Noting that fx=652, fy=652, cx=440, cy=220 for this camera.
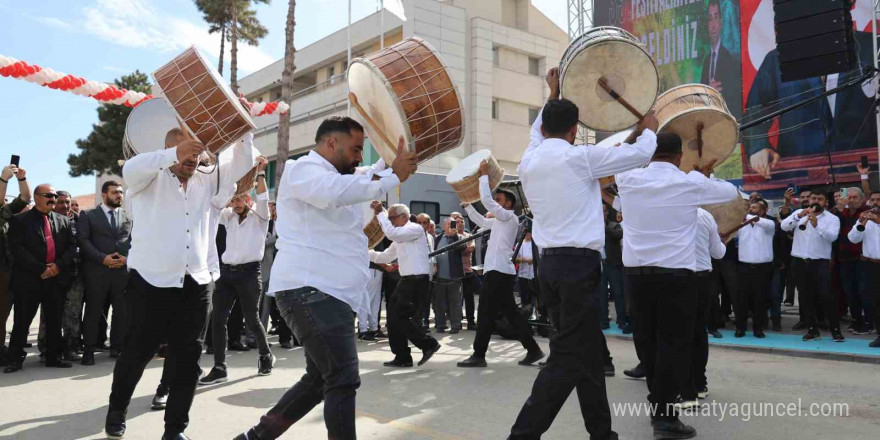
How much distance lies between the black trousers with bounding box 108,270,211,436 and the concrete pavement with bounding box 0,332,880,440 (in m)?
0.55

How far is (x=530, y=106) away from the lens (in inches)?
1335

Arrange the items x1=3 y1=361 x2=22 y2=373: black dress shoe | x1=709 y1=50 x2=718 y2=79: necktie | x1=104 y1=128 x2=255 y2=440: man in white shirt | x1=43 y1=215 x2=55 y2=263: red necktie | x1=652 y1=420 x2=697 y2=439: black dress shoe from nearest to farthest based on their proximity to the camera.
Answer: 1. x1=104 y1=128 x2=255 y2=440: man in white shirt
2. x1=652 y1=420 x2=697 y2=439: black dress shoe
3. x1=3 y1=361 x2=22 y2=373: black dress shoe
4. x1=43 y1=215 x2=55 y2=263: red necktie
5. x1=709 y1=50 x2=718 y2=79: necktie

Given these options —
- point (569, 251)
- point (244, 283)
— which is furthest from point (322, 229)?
point (244, 283)

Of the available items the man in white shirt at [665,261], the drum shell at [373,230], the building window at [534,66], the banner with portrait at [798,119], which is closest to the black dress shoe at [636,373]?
the man in white shirt at [665,261]

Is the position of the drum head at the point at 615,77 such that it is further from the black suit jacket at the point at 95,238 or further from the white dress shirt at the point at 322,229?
the black suit jacket at the point at 95,238

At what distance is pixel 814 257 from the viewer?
10344 mm

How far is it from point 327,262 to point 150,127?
3232 millimetres

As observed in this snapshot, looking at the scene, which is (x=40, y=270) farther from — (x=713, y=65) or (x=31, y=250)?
(x=713, y=65)

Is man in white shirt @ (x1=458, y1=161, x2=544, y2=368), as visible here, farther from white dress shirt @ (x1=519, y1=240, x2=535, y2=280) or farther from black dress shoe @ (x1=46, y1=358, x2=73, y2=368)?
black dress shoe @ (x1=46, y1=358, x2=73, y2=368)

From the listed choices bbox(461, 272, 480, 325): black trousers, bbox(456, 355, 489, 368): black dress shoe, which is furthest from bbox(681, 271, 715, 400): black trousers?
bbox(461, 272, 480, 325): black trousers

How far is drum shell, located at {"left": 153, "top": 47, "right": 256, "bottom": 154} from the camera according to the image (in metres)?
4.36

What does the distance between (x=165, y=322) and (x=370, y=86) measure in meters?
2.25

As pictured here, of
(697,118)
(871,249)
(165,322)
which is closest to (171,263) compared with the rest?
(165,322)

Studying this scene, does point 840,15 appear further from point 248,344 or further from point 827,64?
point 248,344
